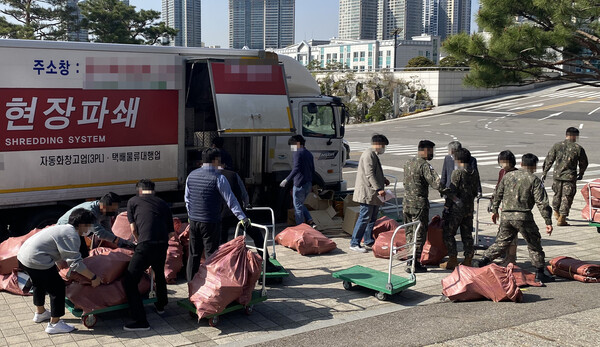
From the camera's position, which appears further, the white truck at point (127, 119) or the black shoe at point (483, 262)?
the white truck at point (127, 119)

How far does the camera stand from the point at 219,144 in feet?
34.2

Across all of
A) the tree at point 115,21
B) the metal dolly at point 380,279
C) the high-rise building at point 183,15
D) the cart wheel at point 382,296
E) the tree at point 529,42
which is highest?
the high-rise building at point 183,15

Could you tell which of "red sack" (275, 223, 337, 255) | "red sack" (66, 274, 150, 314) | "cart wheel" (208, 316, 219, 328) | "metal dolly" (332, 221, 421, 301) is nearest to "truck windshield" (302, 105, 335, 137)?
"red sack" (275, 223, 337, 255)

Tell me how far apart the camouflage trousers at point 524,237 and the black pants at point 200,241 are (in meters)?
3.90

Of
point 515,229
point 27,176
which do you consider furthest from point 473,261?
point 27,176

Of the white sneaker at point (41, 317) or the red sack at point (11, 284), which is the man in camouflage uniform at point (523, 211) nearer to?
the white sneaker at point (41, 317)

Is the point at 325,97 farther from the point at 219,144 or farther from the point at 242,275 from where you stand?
the point at 242,275

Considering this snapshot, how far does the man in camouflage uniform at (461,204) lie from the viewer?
28.6 feet

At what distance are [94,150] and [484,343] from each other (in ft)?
21.4

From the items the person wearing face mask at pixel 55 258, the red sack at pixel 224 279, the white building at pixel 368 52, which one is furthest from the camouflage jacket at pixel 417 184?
the white building at pixel 368 52

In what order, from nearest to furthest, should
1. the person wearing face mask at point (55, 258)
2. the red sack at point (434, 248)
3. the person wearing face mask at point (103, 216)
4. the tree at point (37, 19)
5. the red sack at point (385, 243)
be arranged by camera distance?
the person wearing face mask at point (55, 258), the person wearing face mask at point (103, 216), the red sack at point (434, 248), the red sack at point (385, 243), the tree at point (37, 19)

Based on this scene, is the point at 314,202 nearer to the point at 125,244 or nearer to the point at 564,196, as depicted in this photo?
the point at 564,196

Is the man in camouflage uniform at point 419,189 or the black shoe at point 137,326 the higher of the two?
the man in camouflage uniform at point 419,189

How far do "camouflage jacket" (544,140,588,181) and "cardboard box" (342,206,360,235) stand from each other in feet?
13.0
